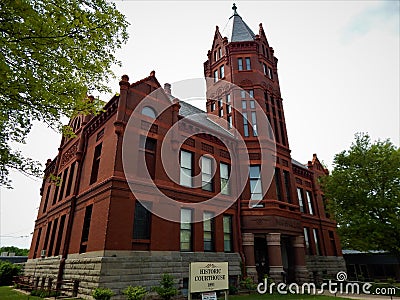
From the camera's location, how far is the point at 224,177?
21531mm

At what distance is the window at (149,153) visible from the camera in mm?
16266

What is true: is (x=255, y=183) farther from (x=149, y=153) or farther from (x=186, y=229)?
(x=149, y=153)

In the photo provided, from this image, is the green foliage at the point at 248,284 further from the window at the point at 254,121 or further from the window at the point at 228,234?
the window at the point at 254,121

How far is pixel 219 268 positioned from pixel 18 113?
363 inches

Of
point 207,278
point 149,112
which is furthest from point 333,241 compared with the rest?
point 207,278

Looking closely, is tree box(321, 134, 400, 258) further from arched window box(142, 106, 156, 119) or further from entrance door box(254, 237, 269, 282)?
arched window box(142, 106, 156, 119)

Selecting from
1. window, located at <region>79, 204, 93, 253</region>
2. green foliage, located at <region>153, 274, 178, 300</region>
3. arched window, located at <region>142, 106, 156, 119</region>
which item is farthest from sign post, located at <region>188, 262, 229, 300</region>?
arched window, located at <region>142, 106, 156, 119</region>

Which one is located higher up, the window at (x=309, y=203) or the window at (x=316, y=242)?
the window at (x=309, y=203)

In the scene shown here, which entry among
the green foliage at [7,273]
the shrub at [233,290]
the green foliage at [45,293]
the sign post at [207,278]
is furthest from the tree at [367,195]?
the green foliage at [7,273]

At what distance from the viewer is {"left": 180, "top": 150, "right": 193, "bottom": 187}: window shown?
1831cm

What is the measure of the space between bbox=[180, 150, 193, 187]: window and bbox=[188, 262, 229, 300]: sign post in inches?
338

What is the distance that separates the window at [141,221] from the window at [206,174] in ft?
17.3

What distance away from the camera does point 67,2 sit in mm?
7918

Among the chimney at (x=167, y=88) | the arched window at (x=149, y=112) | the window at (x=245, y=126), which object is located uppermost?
the chimney at (x=167, y=88)
